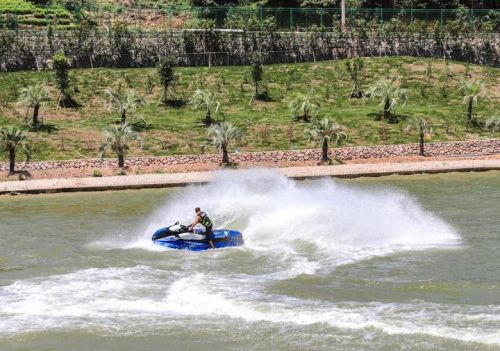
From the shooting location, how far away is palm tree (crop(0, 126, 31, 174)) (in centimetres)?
5578

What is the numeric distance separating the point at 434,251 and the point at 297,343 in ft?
36.7

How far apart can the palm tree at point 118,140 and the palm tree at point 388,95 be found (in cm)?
2181

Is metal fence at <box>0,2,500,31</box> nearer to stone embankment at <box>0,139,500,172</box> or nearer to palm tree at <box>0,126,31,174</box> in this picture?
stone embankment at <box>0,139,500,172</box>

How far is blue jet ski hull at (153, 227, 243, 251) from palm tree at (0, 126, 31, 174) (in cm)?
2537

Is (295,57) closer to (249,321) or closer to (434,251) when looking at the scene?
(434,251)

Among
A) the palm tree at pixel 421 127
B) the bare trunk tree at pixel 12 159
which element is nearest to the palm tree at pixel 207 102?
the palm tree at pixel 421 127

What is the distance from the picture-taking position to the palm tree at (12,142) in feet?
183

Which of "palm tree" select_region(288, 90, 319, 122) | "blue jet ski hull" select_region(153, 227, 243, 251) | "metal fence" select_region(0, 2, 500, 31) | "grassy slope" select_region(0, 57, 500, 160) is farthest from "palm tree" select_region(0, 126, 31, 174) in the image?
"metal fence" select_region(0, 2, 500, 31)

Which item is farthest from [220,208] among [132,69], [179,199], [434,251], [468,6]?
[468,6]

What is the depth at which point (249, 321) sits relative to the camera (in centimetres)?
2323

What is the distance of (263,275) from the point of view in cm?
2850

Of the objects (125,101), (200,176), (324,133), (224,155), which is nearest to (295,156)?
(324,133)

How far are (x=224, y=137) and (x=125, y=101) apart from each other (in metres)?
13.6

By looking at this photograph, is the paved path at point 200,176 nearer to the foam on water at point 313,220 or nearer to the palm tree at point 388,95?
the foam on water at point 313,220
